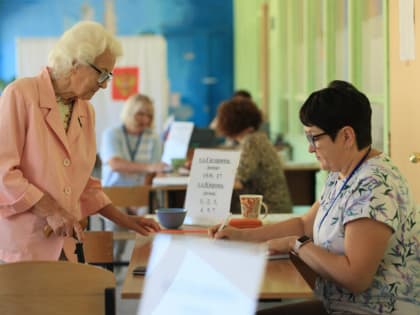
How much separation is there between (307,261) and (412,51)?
149 centimetres

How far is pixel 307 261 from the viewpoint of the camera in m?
2.43

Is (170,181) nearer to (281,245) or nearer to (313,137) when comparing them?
(281,245)

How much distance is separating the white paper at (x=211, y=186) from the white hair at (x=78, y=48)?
0.79 meters

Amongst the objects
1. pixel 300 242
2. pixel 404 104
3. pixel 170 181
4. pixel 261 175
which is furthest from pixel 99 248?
pixel 170 181

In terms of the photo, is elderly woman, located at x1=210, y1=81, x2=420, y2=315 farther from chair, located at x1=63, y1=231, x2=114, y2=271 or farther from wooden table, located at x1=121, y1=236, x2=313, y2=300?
chair, located at x1=63, y1=231, x2=114, y2=271

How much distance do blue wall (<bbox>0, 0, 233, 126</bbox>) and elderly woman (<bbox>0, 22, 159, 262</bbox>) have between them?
8.46 metres

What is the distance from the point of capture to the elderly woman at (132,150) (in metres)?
5.89

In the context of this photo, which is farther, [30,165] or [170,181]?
[170,181]

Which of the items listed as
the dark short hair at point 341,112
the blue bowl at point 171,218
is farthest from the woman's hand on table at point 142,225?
the dark short hair at point 341,112

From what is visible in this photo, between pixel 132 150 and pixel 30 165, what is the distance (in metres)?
3.29

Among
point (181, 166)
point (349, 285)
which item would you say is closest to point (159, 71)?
point (181, 166)

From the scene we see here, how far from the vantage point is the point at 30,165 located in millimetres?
2762

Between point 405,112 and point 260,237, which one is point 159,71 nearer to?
point 405,112

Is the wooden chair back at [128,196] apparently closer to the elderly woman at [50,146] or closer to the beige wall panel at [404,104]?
the beige wall panel at [404,104]
